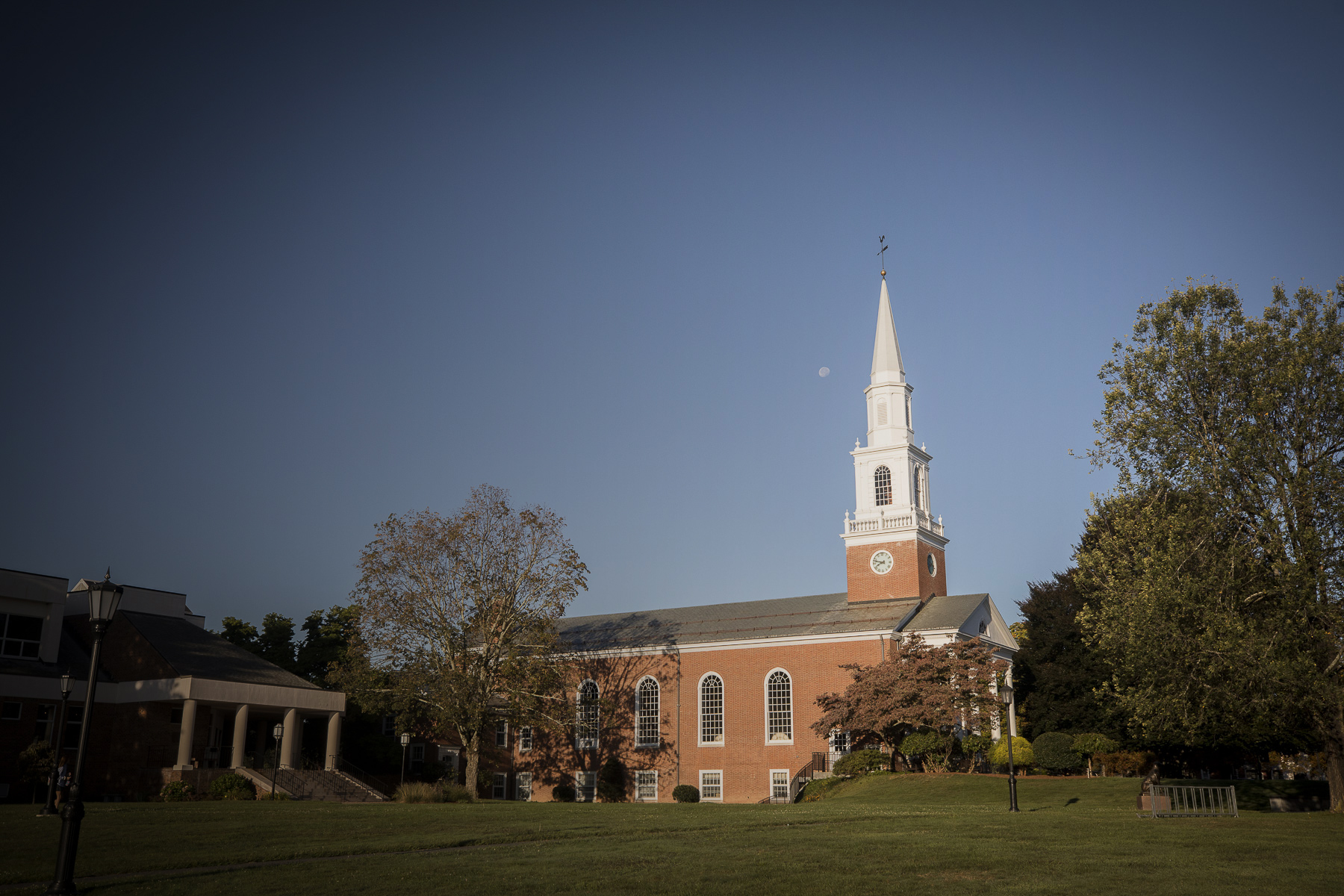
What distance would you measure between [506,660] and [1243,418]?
26.7 metres

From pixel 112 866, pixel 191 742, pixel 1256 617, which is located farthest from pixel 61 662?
pixel 1256 617

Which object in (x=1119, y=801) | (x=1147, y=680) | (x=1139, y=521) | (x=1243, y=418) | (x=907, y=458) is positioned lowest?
(x=1119, y=801)

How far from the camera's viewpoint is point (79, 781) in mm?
11844

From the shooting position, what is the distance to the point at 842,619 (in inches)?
1812

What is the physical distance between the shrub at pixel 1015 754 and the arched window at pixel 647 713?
16361 mm

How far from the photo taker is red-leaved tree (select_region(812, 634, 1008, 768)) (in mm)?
37938

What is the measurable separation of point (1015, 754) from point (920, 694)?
5217 mm

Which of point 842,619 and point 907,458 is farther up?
point 907,458

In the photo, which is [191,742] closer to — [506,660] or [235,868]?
[506,660]

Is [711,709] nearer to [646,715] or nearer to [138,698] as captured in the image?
[646,715]

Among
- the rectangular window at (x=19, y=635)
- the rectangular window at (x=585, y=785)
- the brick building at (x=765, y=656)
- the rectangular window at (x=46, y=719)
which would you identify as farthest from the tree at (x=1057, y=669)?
the rectangular window at (x=19, y=635)

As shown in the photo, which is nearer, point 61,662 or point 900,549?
point 61,662

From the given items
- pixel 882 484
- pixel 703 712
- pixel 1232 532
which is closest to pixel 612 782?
pixel 703 712

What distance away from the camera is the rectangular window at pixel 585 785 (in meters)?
49.2
